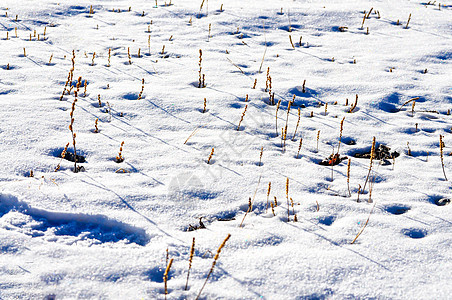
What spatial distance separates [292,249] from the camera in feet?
7.71

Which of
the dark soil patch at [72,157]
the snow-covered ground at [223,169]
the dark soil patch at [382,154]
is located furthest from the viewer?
the dark soil patch at [382,154]

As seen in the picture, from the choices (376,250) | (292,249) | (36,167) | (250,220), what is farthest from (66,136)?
(376,250)

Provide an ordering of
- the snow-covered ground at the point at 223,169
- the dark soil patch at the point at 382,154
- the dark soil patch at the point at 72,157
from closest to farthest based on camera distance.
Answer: the snow-covered ground at the point at 223,169 < the dark soil patch at the point at 72,157 < the dark soil patch at the point at 382,154

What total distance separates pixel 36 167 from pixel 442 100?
4.46 meters

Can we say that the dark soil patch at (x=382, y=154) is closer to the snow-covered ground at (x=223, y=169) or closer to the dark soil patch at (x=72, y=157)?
the snow-covered ground at (x=223, y=169)

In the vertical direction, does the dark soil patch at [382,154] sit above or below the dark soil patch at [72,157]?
above

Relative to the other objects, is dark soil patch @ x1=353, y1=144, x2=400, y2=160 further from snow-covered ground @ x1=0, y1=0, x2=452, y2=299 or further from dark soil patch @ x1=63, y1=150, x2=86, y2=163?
dark soil patch @ x1=63, y1=150, x2=86, y2=163

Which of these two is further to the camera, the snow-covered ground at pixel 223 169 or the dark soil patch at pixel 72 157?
the dark soil patch at pixel 72 157

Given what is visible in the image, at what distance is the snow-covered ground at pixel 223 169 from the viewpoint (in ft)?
7.07

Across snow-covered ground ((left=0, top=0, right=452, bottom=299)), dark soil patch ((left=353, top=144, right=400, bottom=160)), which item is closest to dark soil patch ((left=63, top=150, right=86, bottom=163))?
snow-covered ground ((left=0, top=0, right=452, bottom=299))

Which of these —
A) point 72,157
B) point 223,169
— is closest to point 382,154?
point 223,169

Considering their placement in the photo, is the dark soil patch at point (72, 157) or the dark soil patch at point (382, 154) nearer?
the dark soil patch at point (72, 157)

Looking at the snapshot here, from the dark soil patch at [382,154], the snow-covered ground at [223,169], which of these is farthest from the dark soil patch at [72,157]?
the dark soil patch at [382,154]

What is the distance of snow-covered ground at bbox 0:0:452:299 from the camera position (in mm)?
2156
